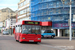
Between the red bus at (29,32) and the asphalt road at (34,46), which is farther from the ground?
the red bus at (29,32)

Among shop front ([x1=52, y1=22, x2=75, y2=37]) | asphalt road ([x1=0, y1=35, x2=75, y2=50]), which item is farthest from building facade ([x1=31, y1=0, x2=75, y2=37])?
asphalt road ([x1=0, y1=35, x2=75, y2=50])

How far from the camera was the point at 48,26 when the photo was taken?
58.2 m

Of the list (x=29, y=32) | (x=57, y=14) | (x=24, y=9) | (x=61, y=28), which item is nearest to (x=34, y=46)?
(x=29, y=32)

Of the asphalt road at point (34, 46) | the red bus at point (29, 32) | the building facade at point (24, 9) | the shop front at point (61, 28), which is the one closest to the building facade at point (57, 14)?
the shop front at point (61, 28)

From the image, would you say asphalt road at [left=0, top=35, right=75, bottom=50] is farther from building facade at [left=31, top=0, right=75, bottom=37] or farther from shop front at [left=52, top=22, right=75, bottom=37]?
building facade at [left=31, top=0, right=75, bottom=37]

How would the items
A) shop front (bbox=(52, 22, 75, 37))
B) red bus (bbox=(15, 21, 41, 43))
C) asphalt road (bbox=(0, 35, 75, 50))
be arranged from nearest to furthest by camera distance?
asphalt road (bbox=(0, 35, 75, 50)), red bus (bbox=(15, 21, 41, 43)), shop front (bbox=(52, 22, 75, 37))

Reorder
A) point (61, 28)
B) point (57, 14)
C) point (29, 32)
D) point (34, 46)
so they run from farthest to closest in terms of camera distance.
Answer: point (57, 14) < point (61, 28) < point (29, 32) < point (34, 46)

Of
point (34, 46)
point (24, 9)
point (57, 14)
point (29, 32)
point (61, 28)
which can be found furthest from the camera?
point (24, 9)

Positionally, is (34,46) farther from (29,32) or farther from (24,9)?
(24,9)

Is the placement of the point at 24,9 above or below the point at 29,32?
above

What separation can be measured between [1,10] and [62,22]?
96.6m

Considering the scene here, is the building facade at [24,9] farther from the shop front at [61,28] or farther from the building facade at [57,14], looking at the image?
the shop front at [61,28]

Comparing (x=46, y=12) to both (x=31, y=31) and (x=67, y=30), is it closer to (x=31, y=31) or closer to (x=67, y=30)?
(x=67, y=30)

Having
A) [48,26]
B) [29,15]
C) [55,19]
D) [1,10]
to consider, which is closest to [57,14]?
[55,19]
